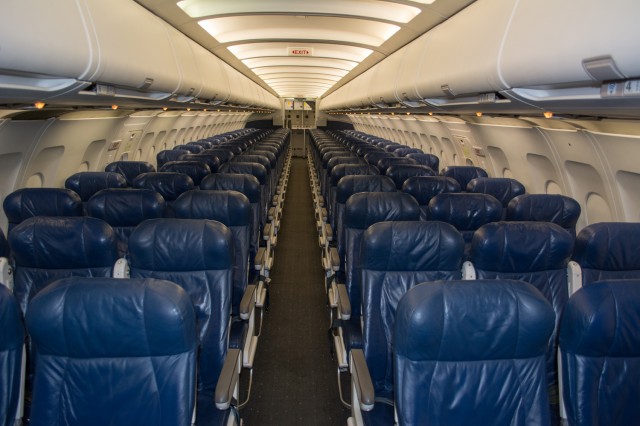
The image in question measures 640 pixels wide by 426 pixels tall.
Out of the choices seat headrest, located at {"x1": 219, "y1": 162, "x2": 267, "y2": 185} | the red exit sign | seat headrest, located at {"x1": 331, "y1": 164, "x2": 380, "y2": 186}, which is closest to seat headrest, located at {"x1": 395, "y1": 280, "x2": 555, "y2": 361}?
seat headrest, located at {"x1": 331, "y1": 164, "x2": 380, "y2": 186}

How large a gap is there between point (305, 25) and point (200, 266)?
602 centimetres

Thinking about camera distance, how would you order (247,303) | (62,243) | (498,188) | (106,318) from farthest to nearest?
1. (498,188)
2. (247,303)
3. (62,243)
4. (106,318)

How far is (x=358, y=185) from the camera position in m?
5.95

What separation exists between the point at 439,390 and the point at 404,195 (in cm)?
264

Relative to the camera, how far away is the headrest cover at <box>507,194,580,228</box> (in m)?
4.79

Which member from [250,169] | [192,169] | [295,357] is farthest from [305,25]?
[295,357]

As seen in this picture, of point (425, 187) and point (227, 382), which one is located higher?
point (425, 187)

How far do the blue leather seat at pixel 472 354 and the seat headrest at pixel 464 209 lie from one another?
8.28 feet

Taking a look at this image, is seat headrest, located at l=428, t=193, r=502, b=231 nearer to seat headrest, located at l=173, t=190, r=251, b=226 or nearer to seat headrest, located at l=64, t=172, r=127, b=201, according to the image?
seat headrest, located at l=173, t=190, r=251, b=226

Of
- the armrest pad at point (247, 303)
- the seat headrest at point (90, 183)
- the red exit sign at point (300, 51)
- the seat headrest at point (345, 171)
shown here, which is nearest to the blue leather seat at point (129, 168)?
the seat headrest at point (90, 183)

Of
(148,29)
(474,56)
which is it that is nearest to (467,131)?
(474,56)

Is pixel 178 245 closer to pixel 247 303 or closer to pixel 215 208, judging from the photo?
pixel 247 303

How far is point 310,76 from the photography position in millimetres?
17625

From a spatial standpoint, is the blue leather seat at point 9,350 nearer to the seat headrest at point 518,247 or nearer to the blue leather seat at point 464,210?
the seat headrest at point 518,247
